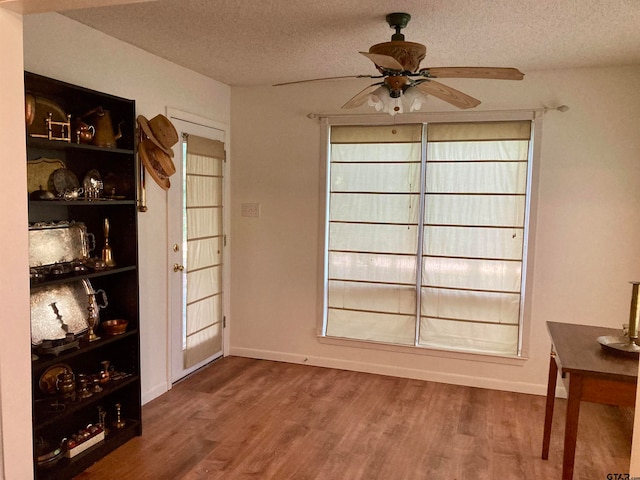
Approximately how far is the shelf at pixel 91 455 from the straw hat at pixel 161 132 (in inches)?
69.1

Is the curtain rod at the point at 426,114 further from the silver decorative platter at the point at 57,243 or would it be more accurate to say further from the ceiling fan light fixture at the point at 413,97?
the silver decorative platter at the point at 57,243

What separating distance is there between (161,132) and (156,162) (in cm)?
20

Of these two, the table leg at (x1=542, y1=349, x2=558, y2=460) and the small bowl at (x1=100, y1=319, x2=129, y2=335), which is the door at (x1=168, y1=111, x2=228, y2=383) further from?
the table leg at (x1=542, y1=349, x2=558, y2=460)

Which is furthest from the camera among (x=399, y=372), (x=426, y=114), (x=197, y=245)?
(x=399, y=372)

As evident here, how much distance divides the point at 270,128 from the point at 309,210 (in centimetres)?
79

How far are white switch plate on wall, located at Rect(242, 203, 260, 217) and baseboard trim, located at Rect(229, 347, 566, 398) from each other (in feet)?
4.04

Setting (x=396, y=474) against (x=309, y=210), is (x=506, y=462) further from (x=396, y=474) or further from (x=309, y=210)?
(x=309, y=210)

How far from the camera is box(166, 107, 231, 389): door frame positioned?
12.3ft

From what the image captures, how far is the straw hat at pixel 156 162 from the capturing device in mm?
3354

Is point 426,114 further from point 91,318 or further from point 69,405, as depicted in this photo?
point 69,405

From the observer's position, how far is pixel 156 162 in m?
3.45

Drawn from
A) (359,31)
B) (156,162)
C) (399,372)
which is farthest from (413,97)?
(399,372)

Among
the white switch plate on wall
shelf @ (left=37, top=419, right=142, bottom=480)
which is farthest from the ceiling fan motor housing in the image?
shelf @ (left=37, top=419, right=142, bottom=480)

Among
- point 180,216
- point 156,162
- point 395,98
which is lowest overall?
point 180,216
